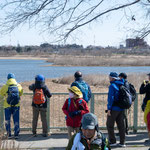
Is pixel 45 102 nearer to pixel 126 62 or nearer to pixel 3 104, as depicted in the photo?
pixel 3 104

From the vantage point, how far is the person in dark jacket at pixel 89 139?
3.34m

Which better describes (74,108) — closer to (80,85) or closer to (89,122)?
(80,85)

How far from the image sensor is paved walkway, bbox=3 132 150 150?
6625 millimetres

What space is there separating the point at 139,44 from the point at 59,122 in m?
3.60

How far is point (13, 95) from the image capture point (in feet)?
22.8

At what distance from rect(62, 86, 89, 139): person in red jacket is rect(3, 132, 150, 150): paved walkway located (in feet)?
3.66

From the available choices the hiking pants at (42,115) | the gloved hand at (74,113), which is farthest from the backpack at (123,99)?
the hiking pants at (42,115)

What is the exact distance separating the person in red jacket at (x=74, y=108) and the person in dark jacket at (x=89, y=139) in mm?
2255

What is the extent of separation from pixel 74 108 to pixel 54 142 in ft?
5.58

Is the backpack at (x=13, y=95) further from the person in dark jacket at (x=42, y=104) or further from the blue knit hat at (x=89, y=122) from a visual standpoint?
the blue knit hat at (x=89, y=122)

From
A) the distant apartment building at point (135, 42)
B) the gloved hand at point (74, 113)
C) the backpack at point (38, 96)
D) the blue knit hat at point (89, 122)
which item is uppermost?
the distant apartment building at point (135, 42)

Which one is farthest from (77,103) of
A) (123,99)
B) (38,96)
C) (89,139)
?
(89,139)

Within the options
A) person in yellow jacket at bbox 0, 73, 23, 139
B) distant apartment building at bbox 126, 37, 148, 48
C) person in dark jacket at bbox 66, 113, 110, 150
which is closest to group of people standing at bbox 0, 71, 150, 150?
person in yellow jacket at bbox 0, 73, 23, 139

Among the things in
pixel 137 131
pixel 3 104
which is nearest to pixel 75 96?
pixel 3 104
